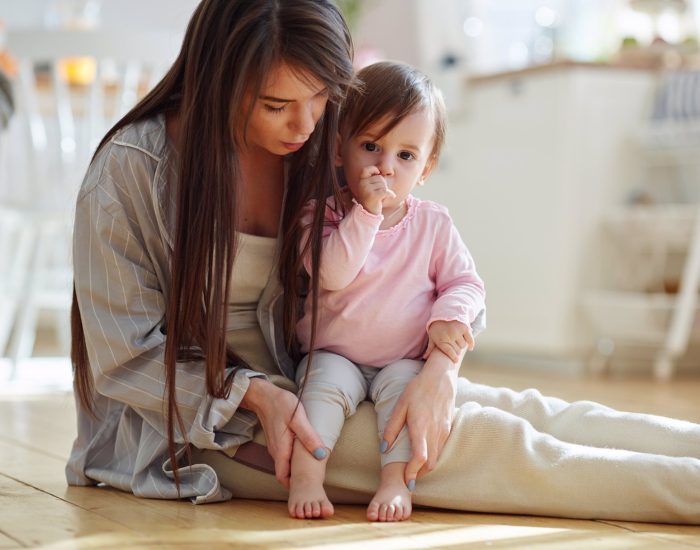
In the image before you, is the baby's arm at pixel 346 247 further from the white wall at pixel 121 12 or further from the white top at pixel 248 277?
the white wall at pixel 121 12

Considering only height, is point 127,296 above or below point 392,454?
above

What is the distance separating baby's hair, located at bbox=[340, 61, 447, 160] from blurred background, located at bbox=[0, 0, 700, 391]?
1.54 meters

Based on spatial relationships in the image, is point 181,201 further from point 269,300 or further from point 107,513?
point 107,513

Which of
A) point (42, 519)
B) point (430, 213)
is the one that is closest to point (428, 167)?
point (430, 213)

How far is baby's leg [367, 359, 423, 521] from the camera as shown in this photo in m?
1.30

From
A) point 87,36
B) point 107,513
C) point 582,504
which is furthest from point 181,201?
point 87,36

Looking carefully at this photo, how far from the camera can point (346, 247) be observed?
1411 mm

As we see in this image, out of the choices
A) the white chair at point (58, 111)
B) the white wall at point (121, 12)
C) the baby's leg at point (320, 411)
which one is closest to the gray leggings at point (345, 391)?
the baby's leg at point (320, 411)

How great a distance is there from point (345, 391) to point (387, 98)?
37 cm

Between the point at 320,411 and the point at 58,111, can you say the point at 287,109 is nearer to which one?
the point at 320,411

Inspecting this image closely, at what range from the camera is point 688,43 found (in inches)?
138

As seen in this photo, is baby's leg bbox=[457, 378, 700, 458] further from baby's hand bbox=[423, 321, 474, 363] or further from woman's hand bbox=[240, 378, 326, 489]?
woman's hand bbox=[240, 378, 326, 489]

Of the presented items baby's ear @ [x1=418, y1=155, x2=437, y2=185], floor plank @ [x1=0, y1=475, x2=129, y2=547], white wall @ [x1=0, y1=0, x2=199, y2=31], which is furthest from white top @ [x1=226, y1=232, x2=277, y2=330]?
white wall @ [x1=0, y1=0, x2=199, y2=31]

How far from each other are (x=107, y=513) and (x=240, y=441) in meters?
0.19
